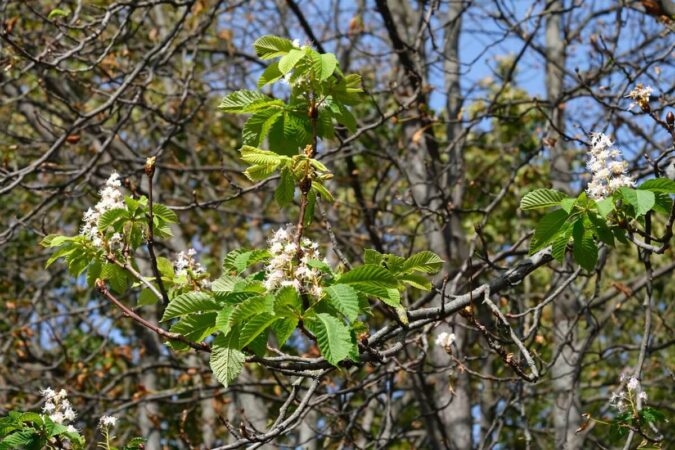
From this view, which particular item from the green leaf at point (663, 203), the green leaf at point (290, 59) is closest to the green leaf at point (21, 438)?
the green leaf at point (290, 59)

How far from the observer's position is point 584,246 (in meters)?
2.33

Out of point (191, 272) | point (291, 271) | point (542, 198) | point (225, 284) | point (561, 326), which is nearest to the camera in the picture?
point (291, 271)

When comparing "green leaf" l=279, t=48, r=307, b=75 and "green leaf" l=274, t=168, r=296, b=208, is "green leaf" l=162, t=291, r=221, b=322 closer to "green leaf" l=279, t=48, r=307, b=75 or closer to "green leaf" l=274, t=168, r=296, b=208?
"green leaf" l=274, t=168, r=296, b=208

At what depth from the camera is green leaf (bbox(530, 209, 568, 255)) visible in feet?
7.54

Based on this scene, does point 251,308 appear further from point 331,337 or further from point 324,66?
point 324,66

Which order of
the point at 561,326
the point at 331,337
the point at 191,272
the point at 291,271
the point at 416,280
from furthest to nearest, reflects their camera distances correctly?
the point at 561,326, the point at 191,272, the point at 416,280, the point at 291,271, the point at 331,337

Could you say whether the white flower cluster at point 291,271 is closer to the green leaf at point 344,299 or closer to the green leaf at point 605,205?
the green leaf at point 344,299

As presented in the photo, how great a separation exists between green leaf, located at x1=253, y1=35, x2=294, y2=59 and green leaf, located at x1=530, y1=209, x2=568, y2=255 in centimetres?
95

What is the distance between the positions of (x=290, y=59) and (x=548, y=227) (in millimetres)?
919

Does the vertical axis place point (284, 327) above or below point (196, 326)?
below

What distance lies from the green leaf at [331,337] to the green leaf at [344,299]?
0.14 feet

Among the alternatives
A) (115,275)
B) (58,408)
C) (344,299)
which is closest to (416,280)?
(344,299)

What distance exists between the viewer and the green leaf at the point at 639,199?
207 cm

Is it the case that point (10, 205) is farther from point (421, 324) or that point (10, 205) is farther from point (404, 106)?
point (421, 324)
